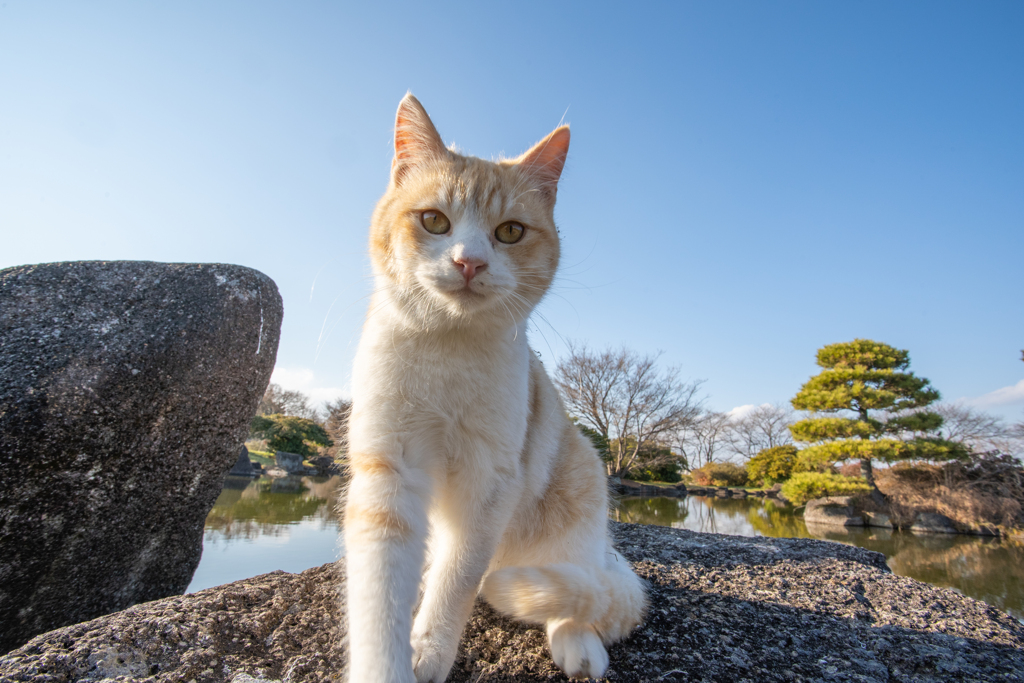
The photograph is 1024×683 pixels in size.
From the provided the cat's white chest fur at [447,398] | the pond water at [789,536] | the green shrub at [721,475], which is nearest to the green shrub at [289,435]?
the pond water at [789,536]

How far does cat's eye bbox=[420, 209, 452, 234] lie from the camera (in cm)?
160

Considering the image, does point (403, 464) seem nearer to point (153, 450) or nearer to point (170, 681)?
point (170, 681)

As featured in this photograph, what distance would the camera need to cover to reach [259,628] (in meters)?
1.66

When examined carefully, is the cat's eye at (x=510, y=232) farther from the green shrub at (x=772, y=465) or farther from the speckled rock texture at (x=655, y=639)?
the green shrub at (x=772, y=465)

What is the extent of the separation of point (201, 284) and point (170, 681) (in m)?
2.02

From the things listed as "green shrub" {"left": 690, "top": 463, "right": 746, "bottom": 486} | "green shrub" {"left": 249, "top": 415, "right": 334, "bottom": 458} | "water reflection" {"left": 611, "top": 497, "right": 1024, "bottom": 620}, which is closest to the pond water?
"water reflection" {"left": 611, "top": 497, "right": 1024, "bottom": 620}

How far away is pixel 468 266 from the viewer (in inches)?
56.6

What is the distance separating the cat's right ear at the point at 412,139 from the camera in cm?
183

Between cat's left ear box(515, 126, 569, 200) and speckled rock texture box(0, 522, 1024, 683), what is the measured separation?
1655 millimetres

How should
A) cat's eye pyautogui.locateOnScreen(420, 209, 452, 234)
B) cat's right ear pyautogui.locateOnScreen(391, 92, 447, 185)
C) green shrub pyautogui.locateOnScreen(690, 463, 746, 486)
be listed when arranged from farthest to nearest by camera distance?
green shrub pyautogui.locateOnScreen(690, 463, 746, 486)
cat's right ear pyautogui.locateOnScreen(391, 92, 447, 185)
cat's eye pyautogui.locateOnScreen(420, 209, 452, 234)

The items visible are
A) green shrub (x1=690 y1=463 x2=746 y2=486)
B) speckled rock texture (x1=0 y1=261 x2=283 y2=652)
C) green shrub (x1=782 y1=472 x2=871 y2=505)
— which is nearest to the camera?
speckled rock texture (x1=0 y1=261 x2=283 y2=652)

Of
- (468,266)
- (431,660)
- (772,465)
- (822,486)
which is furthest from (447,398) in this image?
(772,465)

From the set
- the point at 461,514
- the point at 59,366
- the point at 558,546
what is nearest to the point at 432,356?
the point at 461,514

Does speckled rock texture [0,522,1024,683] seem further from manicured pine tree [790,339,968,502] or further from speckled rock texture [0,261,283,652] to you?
manicured pine tree [790,339,968,502]
